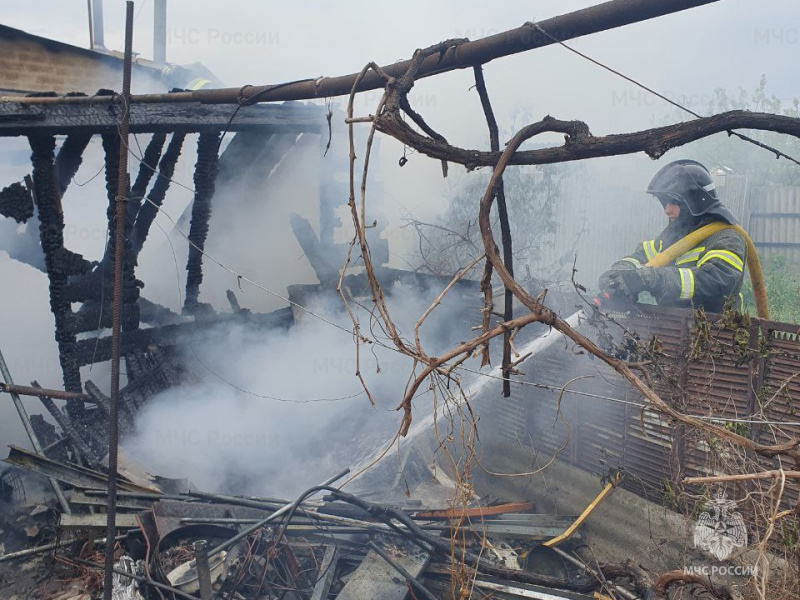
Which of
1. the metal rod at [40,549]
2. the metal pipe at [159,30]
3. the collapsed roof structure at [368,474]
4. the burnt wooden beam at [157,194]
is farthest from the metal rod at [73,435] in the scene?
the metal pipe at [159,30]

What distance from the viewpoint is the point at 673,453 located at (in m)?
5.43

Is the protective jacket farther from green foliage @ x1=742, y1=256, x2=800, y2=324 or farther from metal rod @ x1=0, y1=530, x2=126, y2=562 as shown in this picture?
green foliage @ x1=742, y1=256, x2=800, y2=324

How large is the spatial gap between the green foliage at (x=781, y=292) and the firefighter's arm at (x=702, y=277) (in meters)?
5.92

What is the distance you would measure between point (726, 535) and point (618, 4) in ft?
14.6

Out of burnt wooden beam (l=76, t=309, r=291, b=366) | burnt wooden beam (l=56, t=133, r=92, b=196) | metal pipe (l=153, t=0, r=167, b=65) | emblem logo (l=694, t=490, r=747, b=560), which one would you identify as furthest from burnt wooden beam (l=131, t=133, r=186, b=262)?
metal pipe (l=153, t=0, r=167, b=65)

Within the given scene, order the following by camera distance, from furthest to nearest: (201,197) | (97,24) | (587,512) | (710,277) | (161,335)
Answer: (97,24) < (201,197) < (161,335) < (710,277) < (587,512)

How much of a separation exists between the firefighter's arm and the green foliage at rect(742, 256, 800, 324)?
5.92 metres

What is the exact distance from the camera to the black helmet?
6293mm

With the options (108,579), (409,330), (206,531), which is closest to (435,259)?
(409,330)

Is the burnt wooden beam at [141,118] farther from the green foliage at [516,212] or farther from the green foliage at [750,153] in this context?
the green foliage at [750,153]

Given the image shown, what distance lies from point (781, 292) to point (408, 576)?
38.3 feet

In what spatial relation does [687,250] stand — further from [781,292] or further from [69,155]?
[781,292]

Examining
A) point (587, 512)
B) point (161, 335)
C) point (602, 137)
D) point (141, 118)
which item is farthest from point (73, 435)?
point (602, 137)

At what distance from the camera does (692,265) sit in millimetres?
6246
